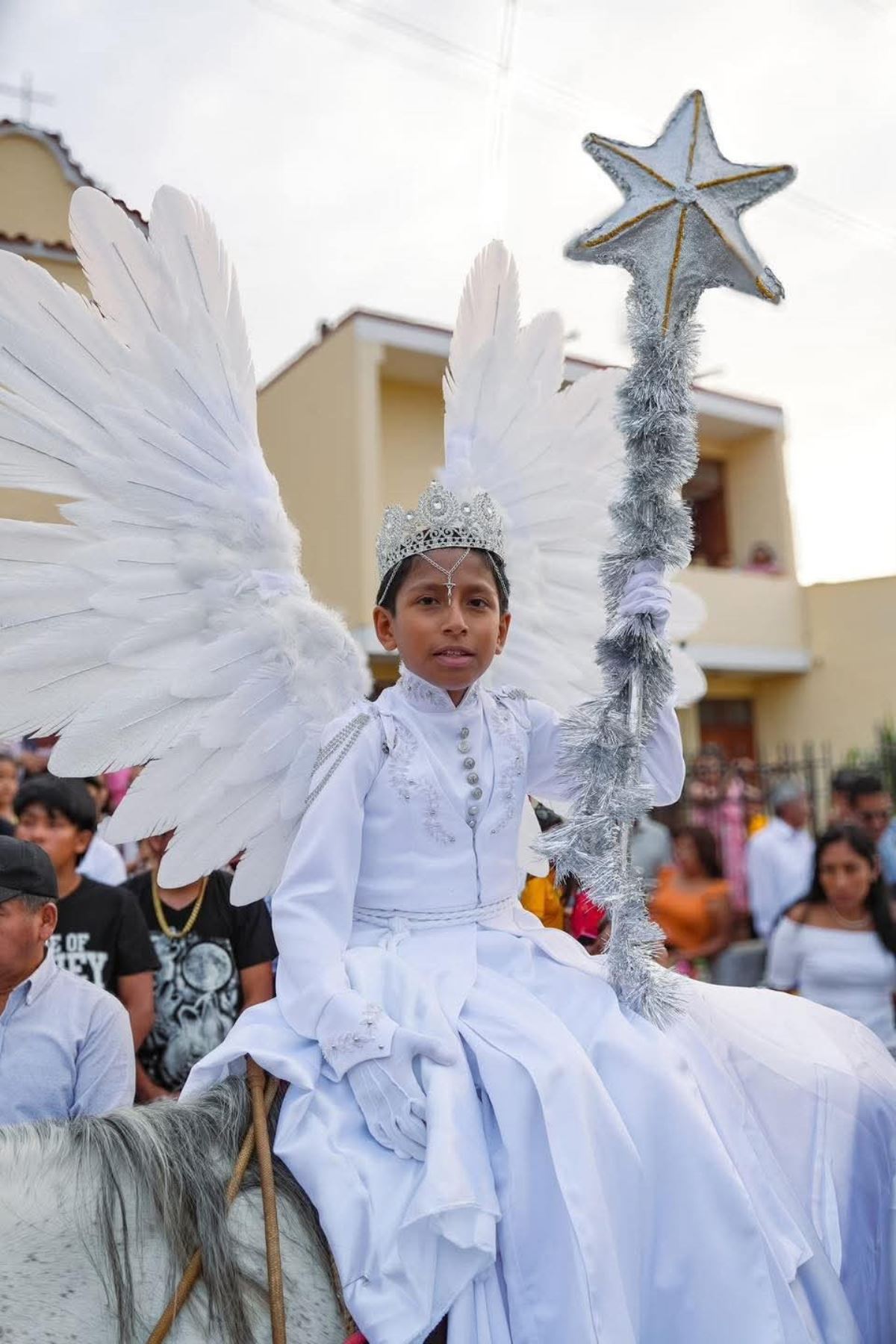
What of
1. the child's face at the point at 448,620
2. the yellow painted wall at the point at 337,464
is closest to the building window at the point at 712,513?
the yellow painted wall at the point at 337,464

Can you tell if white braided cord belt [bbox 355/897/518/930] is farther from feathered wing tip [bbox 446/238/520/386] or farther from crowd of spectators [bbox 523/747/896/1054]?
feathered wing tip [bbox 446/238/520/386]

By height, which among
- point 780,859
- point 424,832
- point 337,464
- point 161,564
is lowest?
point 780,859

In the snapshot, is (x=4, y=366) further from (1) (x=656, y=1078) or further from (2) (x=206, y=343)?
(1) (x=656, y=1078)

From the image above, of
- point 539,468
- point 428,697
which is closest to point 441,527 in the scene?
point 428,697

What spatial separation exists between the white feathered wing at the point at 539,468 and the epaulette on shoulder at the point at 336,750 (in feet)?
2.82

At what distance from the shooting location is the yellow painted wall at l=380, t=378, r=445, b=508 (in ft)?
38.0

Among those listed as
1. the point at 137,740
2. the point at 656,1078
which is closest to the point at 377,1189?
the point at 656,1078

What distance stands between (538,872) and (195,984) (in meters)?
1.36

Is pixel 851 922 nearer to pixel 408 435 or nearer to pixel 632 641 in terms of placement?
pixel 632 641

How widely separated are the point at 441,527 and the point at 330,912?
816 millimetres

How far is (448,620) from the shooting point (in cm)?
223

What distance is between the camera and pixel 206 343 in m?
2.58

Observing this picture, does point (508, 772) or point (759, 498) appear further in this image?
point (759, 498)

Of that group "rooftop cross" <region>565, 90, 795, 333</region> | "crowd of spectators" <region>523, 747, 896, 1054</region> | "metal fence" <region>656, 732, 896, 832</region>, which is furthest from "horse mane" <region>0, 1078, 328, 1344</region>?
"metal fence" <region>656, 732, 896, 832</region>
